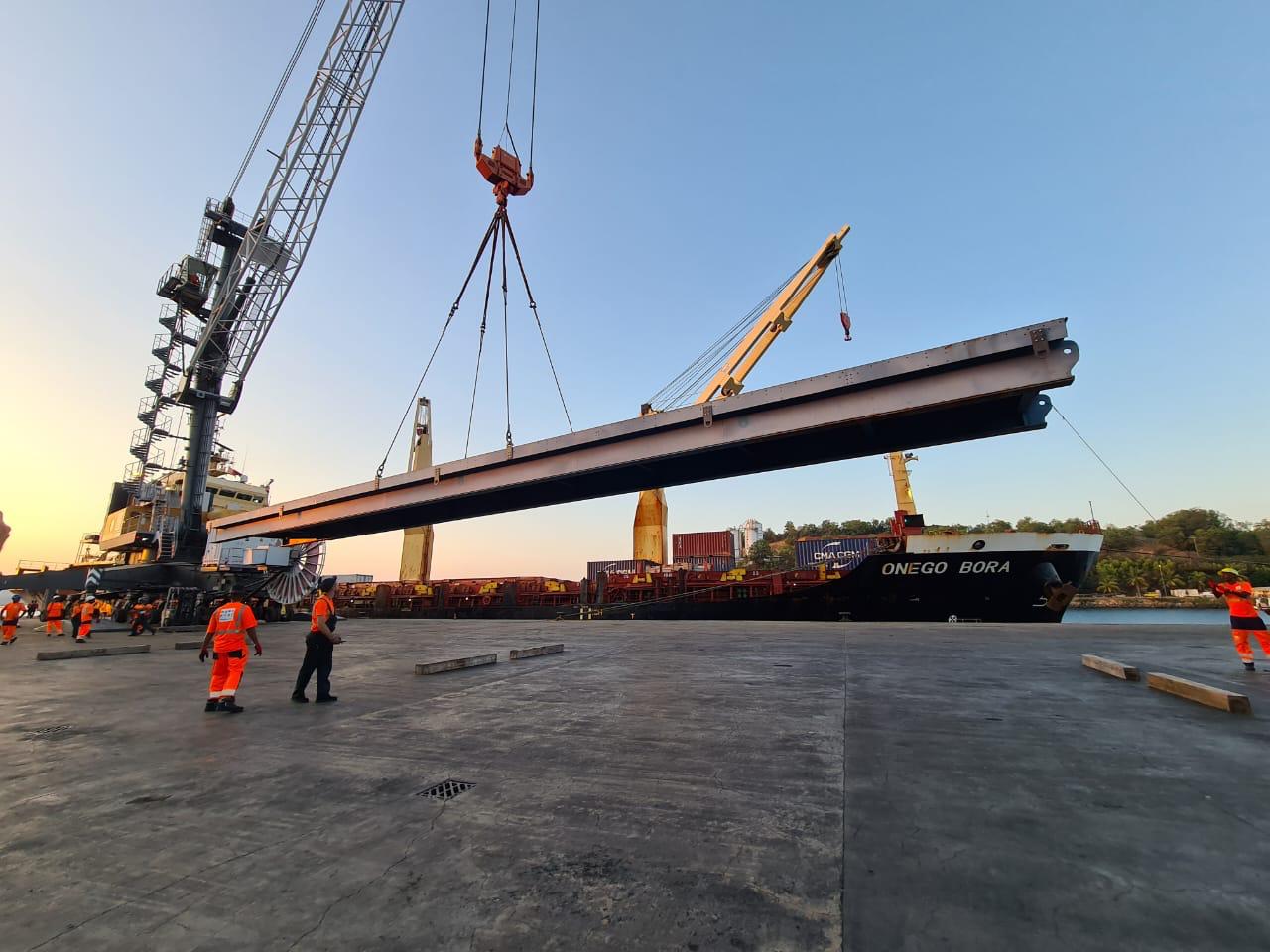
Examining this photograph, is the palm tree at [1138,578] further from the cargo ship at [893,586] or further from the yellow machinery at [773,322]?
the yellow machinery at [773,322]

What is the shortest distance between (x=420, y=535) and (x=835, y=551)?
3767cm

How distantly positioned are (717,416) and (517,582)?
89.7 ft

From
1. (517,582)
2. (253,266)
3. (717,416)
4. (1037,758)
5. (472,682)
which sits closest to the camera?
(1037,758)

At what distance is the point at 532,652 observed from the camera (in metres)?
11.6

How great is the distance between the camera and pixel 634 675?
28.7ft

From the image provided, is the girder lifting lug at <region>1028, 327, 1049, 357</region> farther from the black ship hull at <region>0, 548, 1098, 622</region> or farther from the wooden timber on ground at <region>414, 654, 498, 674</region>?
the black ship hull at <region>0, 548, 1098, 622</region>

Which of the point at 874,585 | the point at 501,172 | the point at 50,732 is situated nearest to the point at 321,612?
the point at 50,732

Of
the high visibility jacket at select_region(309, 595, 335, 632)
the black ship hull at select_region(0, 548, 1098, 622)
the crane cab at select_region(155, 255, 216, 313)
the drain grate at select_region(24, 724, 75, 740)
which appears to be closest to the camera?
the drain grate at select_region(24, 724, 75, 740)

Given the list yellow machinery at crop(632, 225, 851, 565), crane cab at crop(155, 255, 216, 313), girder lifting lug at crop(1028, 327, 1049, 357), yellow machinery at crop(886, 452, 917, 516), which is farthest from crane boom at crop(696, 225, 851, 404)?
crane cab at crop(155, 255, 216, 313)

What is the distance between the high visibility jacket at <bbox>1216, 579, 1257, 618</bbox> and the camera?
7.84 m

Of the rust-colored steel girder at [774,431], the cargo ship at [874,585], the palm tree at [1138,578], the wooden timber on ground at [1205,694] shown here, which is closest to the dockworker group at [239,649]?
the wooden timber on ground at [1205,694]

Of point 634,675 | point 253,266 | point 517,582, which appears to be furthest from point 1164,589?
point 253,266

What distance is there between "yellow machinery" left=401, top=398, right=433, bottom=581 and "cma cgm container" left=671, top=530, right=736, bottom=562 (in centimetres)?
2290

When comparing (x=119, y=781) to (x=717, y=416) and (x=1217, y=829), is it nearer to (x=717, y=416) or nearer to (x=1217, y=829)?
(x=1217, y=829)
